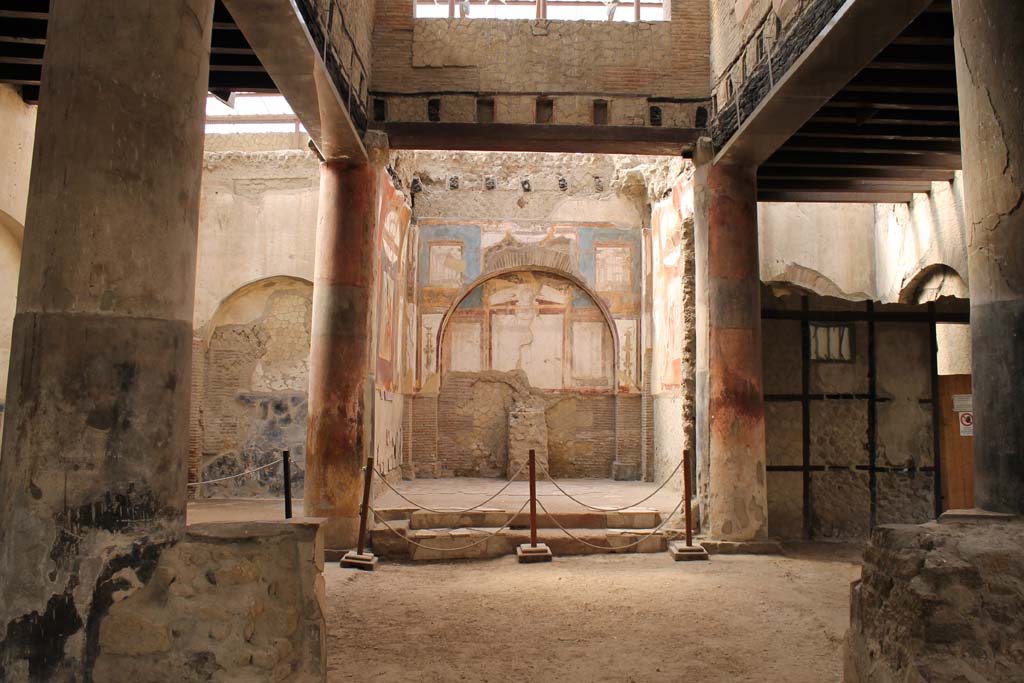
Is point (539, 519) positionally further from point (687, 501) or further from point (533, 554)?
point (687, 501)

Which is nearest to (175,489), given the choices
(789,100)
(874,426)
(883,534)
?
(883,534)

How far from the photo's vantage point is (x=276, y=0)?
5.05 m

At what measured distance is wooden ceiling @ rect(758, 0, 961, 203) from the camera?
6.05m

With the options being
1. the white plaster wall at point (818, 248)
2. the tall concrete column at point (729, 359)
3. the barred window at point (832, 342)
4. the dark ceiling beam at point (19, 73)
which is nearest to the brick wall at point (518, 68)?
the tall concrete column at point (729, 359)

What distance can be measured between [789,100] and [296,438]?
27.2ft

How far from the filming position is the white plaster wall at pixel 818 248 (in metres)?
11.4

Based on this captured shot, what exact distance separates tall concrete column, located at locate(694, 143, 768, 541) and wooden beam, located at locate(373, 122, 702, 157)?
0.42 meters

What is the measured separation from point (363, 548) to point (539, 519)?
2.07m

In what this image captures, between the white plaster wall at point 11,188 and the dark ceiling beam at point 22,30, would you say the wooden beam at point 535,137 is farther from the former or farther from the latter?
the white plaster wall at point 11,188

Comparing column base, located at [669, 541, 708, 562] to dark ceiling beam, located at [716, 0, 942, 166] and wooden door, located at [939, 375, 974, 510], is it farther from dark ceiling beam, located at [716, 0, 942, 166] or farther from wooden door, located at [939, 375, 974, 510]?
dark ceiling beam, located at [716, 0, 942, 166]

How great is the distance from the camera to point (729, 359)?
308 inches

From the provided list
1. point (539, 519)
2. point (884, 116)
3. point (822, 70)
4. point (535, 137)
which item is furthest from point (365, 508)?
point (884, 116)

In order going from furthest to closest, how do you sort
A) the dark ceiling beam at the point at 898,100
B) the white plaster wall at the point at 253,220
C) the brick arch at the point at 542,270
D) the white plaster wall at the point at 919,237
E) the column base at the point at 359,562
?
the brick arch at the point at 542,270 → the white plaster wall at the point at 253,220 → the white plaster wall at the point at 919,237 → the column base at the point at 359,562 → the dark ceiling beam at the point at 898,100

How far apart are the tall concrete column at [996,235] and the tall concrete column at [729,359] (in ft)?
13.5
